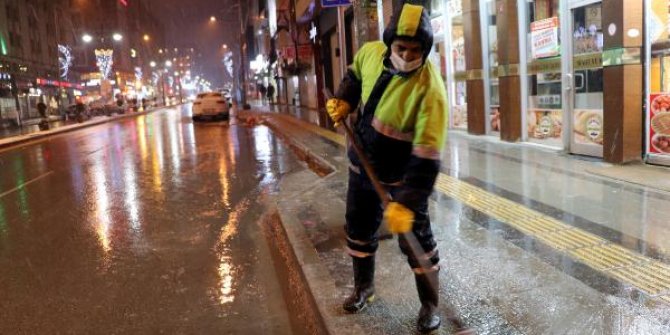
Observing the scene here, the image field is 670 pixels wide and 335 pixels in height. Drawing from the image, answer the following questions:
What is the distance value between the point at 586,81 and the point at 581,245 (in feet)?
16.5

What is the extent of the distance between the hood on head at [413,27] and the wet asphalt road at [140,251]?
214cm

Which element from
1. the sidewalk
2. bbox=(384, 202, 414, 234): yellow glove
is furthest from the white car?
bbox=(384, 202, 414, 234): yellow glove

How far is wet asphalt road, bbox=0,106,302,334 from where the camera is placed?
4.32 meters

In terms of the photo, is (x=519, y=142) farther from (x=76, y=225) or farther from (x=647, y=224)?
(x=76, y=225)

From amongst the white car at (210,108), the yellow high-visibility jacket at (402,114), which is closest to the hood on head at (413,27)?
the yellow high-visibility jacket at (402,114)

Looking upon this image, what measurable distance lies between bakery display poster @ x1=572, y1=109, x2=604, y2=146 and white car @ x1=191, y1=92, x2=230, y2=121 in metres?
22.7

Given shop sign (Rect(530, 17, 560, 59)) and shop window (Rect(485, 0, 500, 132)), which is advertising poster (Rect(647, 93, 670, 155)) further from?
shop window (Rect(485, 0, 500, 132))

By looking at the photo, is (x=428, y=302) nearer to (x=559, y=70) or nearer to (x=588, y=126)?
(x=588, y=126)

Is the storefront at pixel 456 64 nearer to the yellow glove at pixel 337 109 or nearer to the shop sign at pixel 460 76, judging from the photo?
the shop sign at pixel 460 76

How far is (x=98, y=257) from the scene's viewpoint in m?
5.84

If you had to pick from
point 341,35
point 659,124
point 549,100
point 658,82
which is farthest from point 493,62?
point 659,124

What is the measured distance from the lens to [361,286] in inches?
150

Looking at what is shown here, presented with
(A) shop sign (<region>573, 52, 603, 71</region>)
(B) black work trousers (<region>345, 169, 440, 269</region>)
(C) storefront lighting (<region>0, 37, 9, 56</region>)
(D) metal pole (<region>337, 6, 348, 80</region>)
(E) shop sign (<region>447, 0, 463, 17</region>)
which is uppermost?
(C) storefront lighting (<region>0, 37, 9, 56</region>)

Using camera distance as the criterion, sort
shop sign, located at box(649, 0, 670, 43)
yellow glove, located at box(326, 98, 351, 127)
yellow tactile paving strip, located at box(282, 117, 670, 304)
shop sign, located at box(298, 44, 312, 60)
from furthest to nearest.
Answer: shop sign, located at box(298, 44, 312, 60) → shop sign, located at box(649, 0, 670, 43) → yellow tactile paving strip, located at box(282, 117, 670, 304) → yellow glove, located at box(326, 98, 351, 127)
